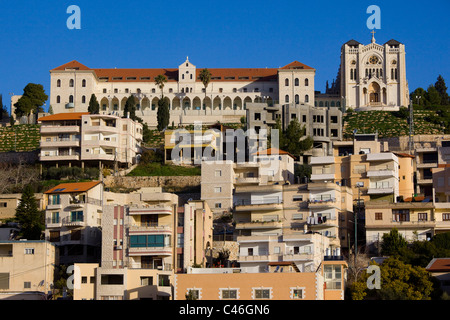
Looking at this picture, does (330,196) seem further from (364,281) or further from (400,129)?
(400,129)

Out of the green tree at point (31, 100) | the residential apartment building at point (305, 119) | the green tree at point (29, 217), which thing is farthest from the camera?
the green tree at point (31, 100)

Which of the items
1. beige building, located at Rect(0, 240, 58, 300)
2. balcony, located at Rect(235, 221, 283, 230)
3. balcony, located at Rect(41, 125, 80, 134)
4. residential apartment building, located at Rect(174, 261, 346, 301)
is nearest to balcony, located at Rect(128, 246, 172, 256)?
beige building, located at Rect(0, 240, 58, 300)

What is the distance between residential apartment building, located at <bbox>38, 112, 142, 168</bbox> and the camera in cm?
9956

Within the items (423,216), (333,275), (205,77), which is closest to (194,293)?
(333,275)

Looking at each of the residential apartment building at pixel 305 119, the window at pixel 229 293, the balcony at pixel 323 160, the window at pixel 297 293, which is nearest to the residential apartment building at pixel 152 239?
→ the window at pixel 229 293

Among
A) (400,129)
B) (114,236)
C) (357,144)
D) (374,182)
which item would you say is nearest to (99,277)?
(114,236)

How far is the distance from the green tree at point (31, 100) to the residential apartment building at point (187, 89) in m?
5.42

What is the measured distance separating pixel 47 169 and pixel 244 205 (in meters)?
29.9

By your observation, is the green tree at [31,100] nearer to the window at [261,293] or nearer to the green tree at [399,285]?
the green tree at [399,285]

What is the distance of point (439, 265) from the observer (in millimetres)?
63156

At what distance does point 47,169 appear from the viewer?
99438 mm

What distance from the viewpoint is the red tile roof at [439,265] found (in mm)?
62312

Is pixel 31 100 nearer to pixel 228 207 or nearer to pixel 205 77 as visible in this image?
pixel 205 77

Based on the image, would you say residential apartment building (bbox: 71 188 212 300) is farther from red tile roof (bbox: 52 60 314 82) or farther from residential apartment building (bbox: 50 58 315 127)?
red tile roof (bbox: 52 60 314 82)
